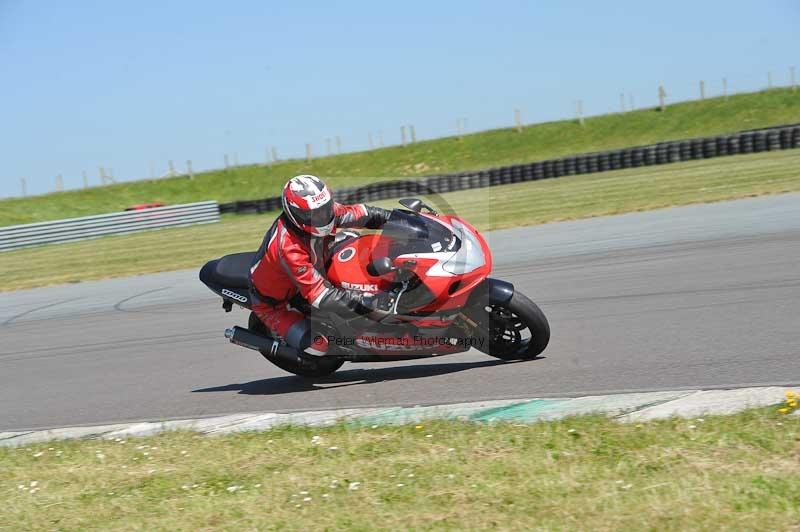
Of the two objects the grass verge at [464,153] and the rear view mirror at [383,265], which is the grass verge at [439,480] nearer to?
the rear view mirror at [383,265]

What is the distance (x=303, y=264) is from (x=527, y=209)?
15431mm

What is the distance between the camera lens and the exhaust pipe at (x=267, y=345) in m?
7.04

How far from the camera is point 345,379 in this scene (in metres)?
7.32

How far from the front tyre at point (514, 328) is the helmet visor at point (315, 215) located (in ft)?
3.87

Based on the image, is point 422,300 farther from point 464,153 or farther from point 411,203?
point 464,153

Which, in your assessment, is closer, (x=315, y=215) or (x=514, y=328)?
(x=315, y=215)

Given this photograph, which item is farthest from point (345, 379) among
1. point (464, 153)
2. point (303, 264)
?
point (464, 153)

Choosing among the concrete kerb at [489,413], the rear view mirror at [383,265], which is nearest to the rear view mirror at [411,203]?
the rear view mirror at [383,265]

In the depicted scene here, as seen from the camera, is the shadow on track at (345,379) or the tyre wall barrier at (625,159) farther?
the tyre wall barrier at (625,159)

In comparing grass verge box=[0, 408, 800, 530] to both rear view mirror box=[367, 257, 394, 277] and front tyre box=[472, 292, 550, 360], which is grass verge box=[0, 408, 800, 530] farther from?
front tyre box=[472, 292, 550, 360]

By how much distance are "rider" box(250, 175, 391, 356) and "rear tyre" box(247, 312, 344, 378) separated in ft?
0.90

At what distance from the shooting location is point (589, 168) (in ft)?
107

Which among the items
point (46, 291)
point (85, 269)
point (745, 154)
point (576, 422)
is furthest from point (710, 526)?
point (745, 154)

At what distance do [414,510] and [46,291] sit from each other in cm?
1389
